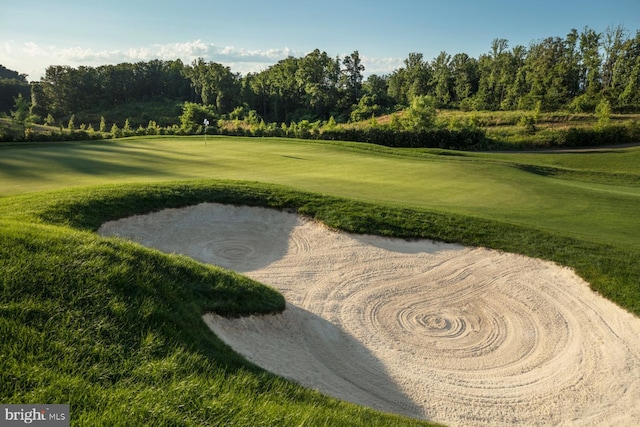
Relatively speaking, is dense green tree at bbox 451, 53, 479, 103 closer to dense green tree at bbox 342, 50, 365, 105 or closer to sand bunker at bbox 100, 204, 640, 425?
dense green tree at bbox 342, 50, 365, 105

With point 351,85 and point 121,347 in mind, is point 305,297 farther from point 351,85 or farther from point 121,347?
point 351,85

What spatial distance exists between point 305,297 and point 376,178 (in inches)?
527

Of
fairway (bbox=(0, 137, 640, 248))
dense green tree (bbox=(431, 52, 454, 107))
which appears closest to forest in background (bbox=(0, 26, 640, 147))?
dense green tree (bbox=(431, 52, 454, 107))

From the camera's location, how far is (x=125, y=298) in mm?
5750

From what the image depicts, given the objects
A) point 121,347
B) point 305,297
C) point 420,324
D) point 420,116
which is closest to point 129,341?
point 121,347

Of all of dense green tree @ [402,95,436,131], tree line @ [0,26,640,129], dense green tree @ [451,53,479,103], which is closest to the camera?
dense green tree @ [402,95,436,131]

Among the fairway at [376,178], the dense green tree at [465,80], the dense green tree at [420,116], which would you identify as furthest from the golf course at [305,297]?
the dense green tree at [465,80]

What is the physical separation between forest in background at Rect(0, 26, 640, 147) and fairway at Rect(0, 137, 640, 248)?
46639 millimetres

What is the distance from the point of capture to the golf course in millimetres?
4551

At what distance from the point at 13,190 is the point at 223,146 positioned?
1896cm

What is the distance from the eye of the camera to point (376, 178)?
22359mm

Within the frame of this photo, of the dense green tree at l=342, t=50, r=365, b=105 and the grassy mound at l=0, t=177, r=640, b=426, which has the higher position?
the dense green tree at l=342, t=50, r=365, b=105

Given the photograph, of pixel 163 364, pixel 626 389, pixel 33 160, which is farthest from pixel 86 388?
pixel 33 160

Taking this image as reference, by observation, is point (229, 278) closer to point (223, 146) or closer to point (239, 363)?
point (239, 363)
